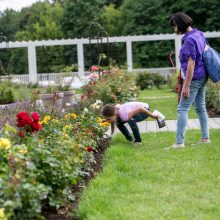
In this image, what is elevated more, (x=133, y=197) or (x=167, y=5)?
(x=167, y=5)

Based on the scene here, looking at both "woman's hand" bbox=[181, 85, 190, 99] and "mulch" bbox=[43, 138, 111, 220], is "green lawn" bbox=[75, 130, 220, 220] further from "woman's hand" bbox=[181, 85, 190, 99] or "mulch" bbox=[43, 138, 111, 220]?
"woman's hand" bbox=[181, 85, 190, 99]

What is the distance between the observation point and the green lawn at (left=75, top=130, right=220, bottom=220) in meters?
3.95

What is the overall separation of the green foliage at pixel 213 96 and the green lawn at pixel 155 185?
4099 millimetres

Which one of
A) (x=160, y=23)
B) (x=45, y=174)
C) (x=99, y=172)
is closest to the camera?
(x=45, y=174)

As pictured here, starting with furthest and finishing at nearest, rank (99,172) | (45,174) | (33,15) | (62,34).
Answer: (33,15)
(62,34)
(99,172)
(45,174)

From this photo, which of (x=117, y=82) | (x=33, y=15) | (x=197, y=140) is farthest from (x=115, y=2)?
(x=197, y=140)

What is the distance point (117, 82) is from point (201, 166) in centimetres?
688

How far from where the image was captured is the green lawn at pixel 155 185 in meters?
3.95

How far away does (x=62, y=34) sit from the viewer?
39.4 metres

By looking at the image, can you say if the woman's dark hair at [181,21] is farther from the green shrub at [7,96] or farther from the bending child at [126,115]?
the green shrub at [7,96]

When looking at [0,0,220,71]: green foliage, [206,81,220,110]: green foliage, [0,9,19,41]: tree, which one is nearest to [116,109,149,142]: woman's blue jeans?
[206,81,220,110]: green foliage

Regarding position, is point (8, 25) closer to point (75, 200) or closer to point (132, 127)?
point (132, 127)

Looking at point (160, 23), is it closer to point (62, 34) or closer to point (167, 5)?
point (167, 5)

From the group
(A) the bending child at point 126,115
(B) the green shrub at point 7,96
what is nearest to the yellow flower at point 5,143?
(A) the bending child at point 126,115
